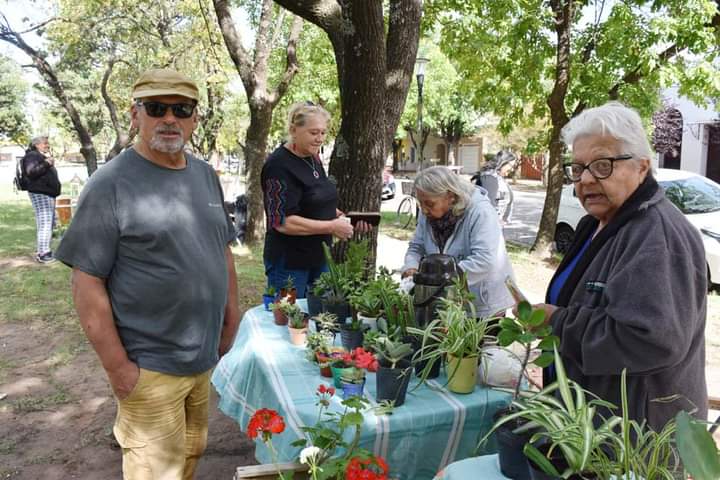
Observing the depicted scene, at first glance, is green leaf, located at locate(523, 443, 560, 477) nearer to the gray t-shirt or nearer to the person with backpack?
the gray t-shirt

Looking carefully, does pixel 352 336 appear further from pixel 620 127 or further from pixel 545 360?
pixel 620 127

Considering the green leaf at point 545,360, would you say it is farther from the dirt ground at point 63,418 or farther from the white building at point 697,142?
the white building at point 697,142

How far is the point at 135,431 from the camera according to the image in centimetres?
214

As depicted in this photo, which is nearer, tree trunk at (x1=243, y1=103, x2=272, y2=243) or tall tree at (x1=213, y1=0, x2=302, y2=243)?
tall tree at (x1=213, y1=0, x2=302, y2=243)

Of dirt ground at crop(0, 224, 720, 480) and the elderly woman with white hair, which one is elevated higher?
the elderly woman with white hair

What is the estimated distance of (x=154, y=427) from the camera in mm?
2158

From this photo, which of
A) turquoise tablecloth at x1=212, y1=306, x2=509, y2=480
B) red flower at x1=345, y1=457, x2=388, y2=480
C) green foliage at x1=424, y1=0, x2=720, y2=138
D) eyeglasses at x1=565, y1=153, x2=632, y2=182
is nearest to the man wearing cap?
turquoise tablecloth at x1=212, y1=306, x2=509, y2=480

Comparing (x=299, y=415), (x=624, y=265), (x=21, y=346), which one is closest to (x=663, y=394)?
(x=624, y=265)

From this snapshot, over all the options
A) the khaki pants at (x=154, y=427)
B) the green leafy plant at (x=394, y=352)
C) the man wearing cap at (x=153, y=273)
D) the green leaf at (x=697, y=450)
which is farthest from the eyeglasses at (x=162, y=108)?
the green leaf at (x=697, y=450)

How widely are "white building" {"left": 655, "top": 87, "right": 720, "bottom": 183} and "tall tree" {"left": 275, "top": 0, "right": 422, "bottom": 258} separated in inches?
821

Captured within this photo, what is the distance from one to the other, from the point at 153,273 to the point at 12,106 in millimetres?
55202

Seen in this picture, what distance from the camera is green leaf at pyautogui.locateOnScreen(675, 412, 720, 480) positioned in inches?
39.6

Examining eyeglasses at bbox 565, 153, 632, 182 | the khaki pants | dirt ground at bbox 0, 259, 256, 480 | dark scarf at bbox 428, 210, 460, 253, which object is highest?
eyeglasses at bbox 565, 153, 632, 182

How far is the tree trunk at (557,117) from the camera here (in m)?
8.73
